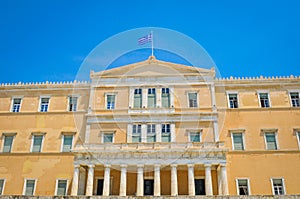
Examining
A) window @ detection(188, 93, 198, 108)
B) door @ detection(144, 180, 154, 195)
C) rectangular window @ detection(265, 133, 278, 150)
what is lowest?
door @ detection(144, 180, 154, 195)

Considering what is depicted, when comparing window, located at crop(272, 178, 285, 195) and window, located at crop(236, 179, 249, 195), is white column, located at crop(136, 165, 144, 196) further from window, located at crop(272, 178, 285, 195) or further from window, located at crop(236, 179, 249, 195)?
window, located at crop(272, 178, 285, 195)

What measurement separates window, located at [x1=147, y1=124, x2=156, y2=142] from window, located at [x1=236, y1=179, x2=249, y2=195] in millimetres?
8544

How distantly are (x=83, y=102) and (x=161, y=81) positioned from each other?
8.35 meters

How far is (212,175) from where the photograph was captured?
92.7ft

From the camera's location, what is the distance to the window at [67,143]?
3117 cm

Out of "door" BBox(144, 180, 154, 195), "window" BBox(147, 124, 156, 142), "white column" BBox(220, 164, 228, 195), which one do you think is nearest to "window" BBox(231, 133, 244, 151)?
"white column" BBox(220, 164, 228, 195)

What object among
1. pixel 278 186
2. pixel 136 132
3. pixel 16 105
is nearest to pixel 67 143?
pixel 136 132

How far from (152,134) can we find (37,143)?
1151cm

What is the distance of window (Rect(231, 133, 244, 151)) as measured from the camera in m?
30.3

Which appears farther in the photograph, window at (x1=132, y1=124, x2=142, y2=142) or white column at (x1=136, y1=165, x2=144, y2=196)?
window at (x1=132, y1=124, x2=142, y2=142)

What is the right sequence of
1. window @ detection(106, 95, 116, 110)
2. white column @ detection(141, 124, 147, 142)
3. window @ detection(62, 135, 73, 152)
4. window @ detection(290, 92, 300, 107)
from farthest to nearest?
window @ detection(106, 95, 116, 110), window @ detection(290, 92, 300, 107), window @ detection(62, 135, 73, 152), white column @ detection(141, 124, 147, 142)

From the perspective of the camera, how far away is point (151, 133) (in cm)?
3028

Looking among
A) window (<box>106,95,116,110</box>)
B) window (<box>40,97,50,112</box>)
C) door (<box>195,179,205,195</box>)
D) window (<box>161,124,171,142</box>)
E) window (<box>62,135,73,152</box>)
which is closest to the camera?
door (<box>195,179,205,195</box>)

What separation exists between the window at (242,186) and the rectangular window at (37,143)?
19.0m
